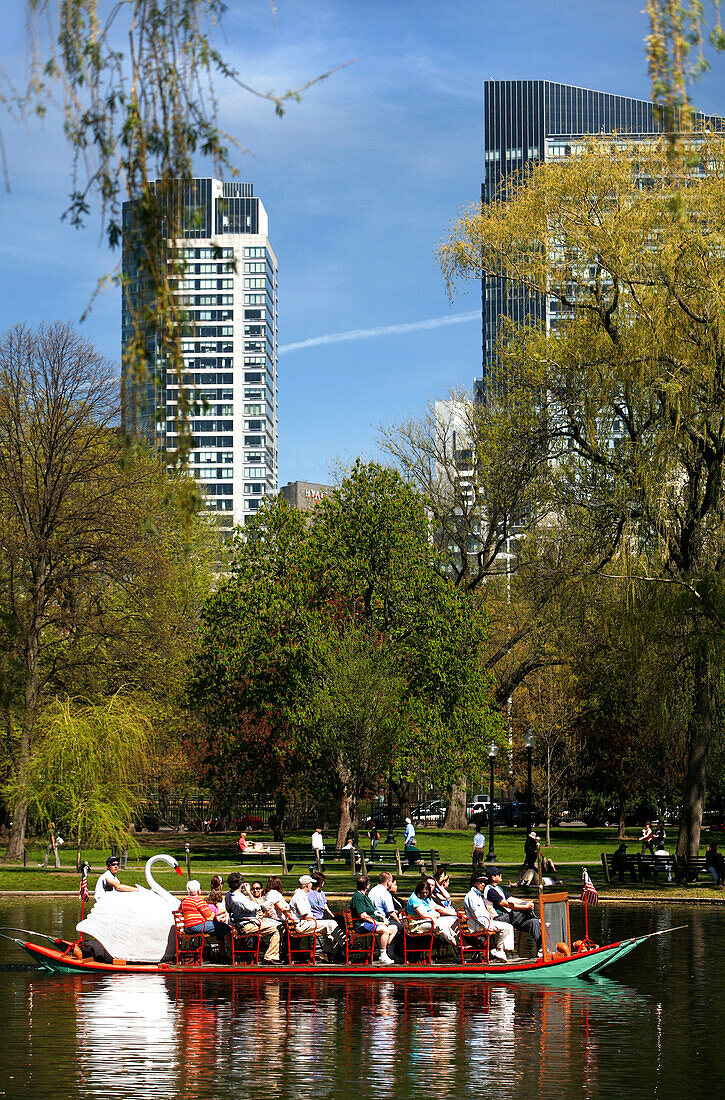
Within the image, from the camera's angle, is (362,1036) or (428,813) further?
(428,813)

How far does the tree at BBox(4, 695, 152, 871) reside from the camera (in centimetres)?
3750

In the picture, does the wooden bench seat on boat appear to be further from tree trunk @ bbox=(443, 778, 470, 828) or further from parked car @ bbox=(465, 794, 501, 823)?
tree trunk @ bbox=(443, 778, 470, 828)

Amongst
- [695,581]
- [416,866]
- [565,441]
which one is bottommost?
[416,866]

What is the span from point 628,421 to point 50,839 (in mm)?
21568

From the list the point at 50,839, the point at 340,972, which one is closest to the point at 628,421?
the point at 340,972

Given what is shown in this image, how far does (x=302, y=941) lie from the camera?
20156 mm

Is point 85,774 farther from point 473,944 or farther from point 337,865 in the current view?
point 473,944

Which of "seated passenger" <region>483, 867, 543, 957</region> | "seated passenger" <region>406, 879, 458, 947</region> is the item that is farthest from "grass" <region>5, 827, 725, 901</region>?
"seated passenger" <region>406, 879, 458, 947</region>

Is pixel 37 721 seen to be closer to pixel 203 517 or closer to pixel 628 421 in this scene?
pixel 628 421

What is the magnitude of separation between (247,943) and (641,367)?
1819cm

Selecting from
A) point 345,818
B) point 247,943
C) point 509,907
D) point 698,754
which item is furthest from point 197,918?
point 345,818

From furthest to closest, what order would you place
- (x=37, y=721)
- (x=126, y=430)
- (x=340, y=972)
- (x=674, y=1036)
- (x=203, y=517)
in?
(x=203, y=517)
(x=37, y=721)
(x=340, y=972)
(x=674, y=1036)
(x=126, y=430)

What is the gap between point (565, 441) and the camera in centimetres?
3647

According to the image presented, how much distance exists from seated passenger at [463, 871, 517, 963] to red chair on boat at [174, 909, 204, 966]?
3972 mm
